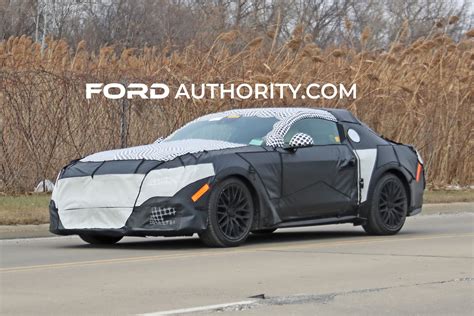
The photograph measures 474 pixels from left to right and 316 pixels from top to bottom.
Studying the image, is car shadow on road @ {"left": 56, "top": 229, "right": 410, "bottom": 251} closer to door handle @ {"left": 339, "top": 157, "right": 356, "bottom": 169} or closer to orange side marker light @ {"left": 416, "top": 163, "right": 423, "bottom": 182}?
orange side marker light @ {"left": 416, "top": 163, "right": 423, "bottom": 182}

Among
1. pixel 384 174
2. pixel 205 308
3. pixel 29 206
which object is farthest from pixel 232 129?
pixel 205 308

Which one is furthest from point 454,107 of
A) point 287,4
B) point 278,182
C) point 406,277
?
point 287,4

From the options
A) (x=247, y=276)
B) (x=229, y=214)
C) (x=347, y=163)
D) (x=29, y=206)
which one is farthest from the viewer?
(x=29, y=206)

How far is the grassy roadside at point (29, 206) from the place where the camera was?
16531mm

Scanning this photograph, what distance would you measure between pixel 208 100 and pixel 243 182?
9713 millimetres

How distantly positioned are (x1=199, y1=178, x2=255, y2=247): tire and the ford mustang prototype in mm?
11

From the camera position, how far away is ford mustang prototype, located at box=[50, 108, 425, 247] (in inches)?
528

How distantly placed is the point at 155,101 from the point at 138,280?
12.6 metres

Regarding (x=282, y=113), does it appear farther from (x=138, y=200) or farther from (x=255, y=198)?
(x=138, y=200)

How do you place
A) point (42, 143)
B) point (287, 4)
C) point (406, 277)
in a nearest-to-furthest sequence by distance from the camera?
point (406, 277), point (42, 143), point (287, 4)

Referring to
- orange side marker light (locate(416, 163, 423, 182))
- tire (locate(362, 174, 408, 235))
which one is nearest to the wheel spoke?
tire (locate(362, 174, 408, 235))

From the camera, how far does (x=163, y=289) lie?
10258 mm

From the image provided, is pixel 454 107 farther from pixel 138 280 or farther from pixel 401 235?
pixel 138 280

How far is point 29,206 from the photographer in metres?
18.2
